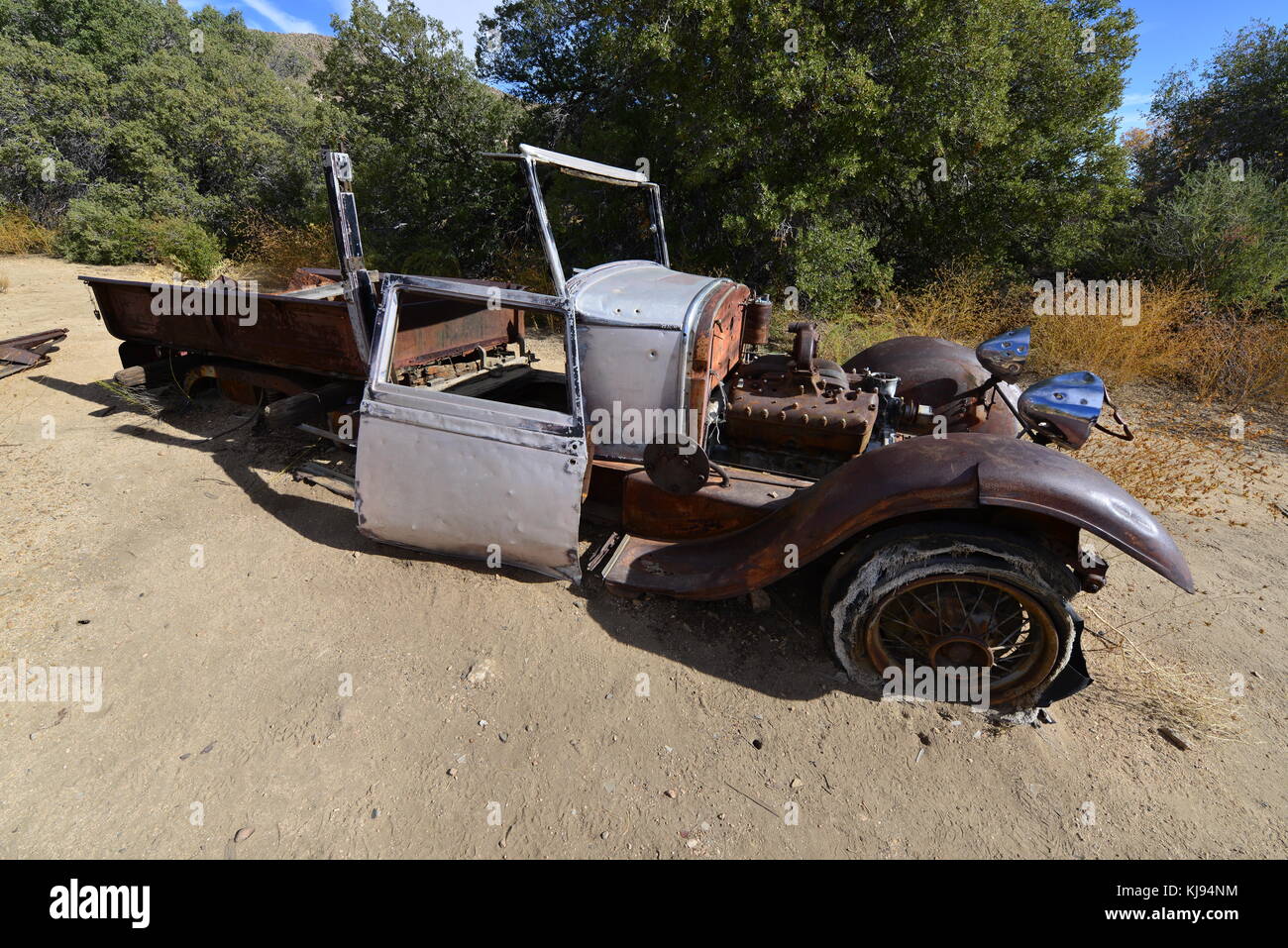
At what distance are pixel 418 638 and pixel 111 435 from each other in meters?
4.11

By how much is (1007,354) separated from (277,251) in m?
13.4

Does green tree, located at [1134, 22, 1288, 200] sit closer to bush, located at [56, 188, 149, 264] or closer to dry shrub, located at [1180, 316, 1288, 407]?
dry shrub, located at [1180, 316, 1288, 407]

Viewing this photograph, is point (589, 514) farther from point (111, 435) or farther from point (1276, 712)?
point (111, 435)

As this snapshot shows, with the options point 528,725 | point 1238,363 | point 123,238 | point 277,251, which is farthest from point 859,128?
point 123,238

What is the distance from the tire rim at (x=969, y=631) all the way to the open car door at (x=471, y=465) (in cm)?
158

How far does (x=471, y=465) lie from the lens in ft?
10.5

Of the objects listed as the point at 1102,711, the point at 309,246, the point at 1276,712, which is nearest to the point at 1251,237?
the point at 1276,712

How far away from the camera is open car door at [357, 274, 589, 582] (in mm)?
3068

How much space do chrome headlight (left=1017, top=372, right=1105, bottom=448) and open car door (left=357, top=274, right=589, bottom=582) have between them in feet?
7.13

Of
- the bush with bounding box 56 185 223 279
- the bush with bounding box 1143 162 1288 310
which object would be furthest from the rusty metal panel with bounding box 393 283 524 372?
the bush with bounding box 56 185 223 279

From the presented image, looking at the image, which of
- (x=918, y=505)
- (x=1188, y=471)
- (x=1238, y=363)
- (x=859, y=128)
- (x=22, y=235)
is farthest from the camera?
(x=22, y=235)
